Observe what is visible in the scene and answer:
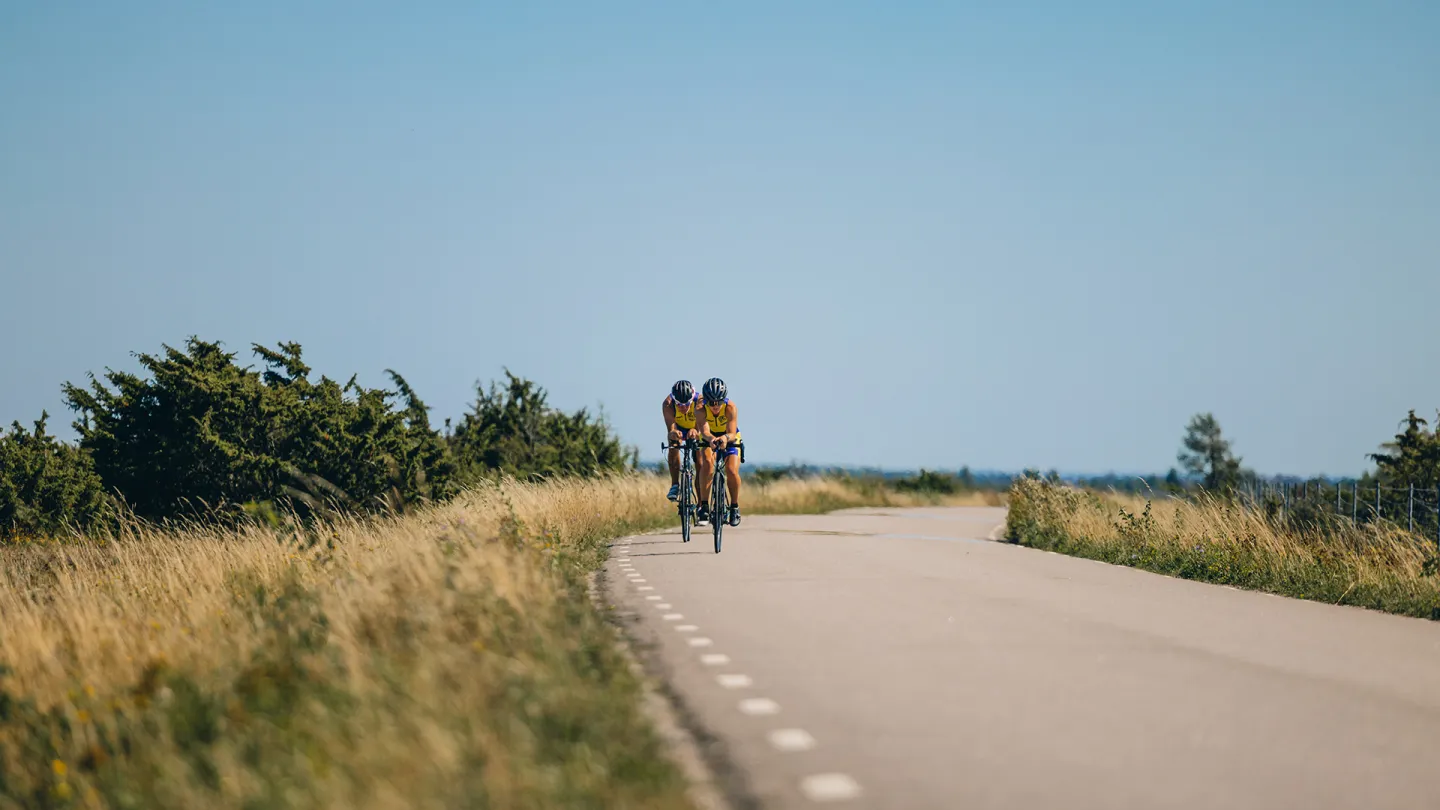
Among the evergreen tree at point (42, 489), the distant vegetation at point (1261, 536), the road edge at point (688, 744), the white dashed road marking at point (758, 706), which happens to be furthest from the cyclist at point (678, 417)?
the evergreen tree at point (42, 489)

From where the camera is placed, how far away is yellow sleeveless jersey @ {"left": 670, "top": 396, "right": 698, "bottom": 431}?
73.0ft

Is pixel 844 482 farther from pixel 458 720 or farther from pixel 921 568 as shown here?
pixel 458 720

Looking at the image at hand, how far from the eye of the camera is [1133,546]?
918 inches

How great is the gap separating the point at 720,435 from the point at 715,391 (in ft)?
2.41

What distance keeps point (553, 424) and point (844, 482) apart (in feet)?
68.0

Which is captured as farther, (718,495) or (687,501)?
(687,501)

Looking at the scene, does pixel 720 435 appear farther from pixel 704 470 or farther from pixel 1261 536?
pixel 1261 536

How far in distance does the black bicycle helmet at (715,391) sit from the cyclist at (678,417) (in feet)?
0.89

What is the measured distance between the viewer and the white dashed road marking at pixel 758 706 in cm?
839

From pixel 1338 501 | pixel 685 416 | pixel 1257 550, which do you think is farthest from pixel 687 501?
pixel 1338 501

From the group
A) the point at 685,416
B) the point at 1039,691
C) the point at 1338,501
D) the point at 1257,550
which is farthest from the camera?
the point at 1338,501

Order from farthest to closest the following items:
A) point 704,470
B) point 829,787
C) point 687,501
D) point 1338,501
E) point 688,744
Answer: point 1338,501 → point 687,501 → point 704,470 → point 688,744 → point 829,787

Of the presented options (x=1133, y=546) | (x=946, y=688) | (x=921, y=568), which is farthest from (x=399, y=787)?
(x=1133, y=546)

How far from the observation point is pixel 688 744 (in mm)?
7551
